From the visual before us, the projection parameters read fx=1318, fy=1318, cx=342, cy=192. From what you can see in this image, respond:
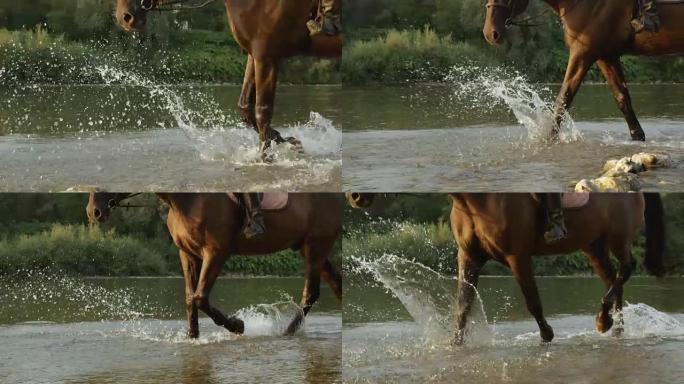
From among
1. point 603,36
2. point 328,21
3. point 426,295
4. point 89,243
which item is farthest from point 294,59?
point 89,243

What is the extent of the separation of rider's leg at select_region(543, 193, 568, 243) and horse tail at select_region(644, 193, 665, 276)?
522 millimetres

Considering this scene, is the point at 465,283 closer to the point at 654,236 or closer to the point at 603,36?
the point at 654,236

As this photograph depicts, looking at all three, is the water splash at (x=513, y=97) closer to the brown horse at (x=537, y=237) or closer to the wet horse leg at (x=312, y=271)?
the brown horse at (x=537, y=237)

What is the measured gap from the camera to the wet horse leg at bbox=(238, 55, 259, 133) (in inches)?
306

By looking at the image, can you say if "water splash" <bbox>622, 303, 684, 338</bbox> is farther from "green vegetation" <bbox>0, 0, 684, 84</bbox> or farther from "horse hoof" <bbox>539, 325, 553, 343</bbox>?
"green vegetation" <bbox>0, 0, 684, 84</bbox>

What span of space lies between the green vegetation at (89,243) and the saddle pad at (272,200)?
1.24 feet

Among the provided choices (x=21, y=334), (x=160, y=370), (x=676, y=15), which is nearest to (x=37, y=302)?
(x=21, y=334)

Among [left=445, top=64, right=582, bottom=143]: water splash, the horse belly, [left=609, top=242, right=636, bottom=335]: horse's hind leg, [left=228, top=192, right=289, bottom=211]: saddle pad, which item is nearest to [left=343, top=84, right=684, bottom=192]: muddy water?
[left=445, top=64, right=582, bottom=143]: water splash

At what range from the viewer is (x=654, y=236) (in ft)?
26.5

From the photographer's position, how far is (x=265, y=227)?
319 inches

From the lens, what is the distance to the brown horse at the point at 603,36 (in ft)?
24.2

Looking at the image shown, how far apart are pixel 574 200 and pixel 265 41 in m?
2.05

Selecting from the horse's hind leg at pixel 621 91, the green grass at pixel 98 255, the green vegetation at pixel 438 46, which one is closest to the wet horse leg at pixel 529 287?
the horse's hind leg at pixel 621 91

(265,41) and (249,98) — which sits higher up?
(265,41)
